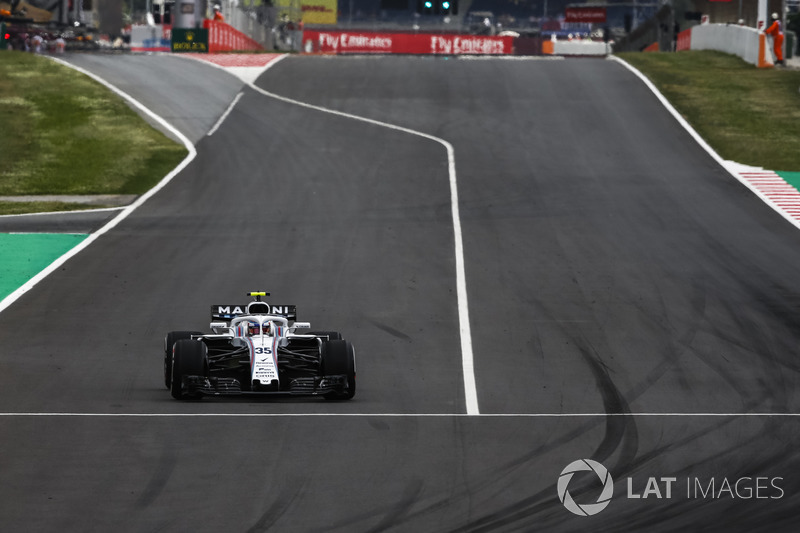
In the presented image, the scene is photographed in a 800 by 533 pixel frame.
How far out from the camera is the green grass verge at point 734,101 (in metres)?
41.6

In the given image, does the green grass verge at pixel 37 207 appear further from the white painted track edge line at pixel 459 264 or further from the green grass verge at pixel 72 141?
the white painted track edge line at pixel 459 264

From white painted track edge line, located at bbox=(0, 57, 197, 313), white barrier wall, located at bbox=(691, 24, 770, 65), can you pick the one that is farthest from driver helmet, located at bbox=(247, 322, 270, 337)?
white barrier wall, located at bbox=(691, 24, 770, 65)

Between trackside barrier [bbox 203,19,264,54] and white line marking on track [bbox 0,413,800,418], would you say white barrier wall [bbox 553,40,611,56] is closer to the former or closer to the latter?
trackside barrier [bbox 203,19,264,54]

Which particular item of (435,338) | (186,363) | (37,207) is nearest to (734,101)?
(37,207)

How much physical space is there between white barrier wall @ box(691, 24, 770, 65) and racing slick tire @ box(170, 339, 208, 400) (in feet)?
144

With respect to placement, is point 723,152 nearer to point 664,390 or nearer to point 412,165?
point 412,165

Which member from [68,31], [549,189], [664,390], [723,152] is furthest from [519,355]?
[68,31]

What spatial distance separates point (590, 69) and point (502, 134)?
42.4ft

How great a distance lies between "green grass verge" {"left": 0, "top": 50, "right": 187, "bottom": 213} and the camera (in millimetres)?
37406

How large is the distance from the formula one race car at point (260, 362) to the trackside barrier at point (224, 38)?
5827 cm

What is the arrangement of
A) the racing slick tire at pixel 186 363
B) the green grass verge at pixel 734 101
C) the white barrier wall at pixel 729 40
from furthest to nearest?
the white barrier wall at pixel 729 40
the green grass verge at pixel 734 101
the racing slick tire at pixel 186 363

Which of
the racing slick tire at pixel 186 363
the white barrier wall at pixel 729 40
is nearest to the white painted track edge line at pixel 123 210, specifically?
the racing slick tire at pixel 186 363

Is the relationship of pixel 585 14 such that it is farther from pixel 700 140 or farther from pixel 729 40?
pixel 700 140

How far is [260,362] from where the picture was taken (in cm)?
1678
